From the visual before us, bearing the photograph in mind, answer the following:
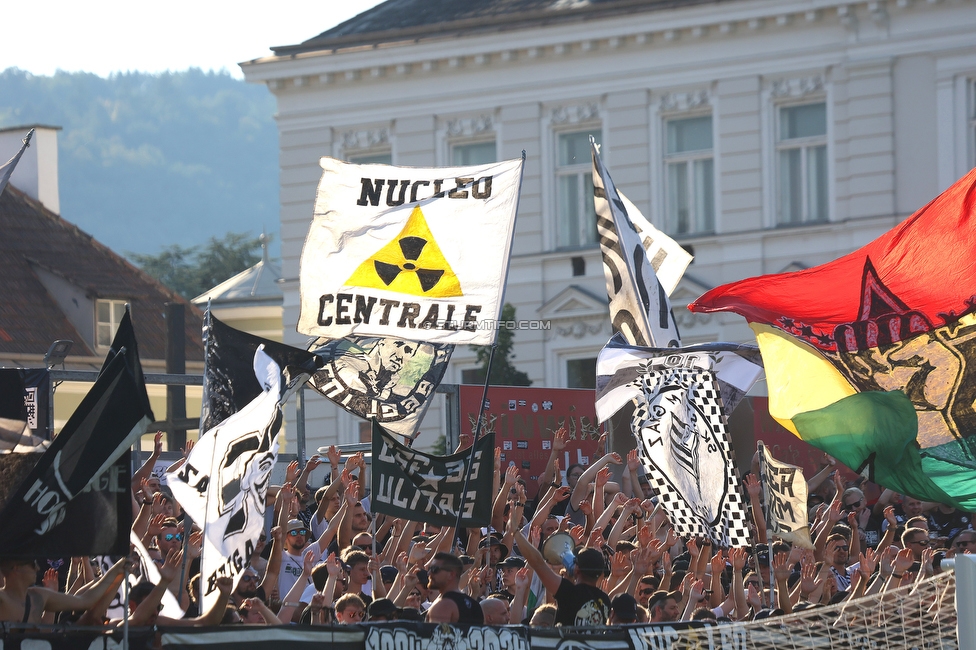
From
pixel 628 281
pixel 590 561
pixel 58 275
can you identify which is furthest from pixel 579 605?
pixel 58 275

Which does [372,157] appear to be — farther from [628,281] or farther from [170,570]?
[170,570]

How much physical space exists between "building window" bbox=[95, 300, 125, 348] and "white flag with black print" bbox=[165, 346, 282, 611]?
25919 mm

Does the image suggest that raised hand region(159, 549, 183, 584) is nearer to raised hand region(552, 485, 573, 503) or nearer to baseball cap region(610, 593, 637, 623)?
baseball cap region(610, 593, 637, 623)

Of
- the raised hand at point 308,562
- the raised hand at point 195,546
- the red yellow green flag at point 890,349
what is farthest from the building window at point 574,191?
the raised hand at point 195,546

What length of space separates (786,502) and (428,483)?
9.07 ft

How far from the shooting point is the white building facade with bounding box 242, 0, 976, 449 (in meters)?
29.8

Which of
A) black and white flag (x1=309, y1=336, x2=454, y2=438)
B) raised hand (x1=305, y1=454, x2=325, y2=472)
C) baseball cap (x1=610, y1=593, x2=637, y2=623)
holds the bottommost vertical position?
baseball cap (x1=610, y1=593, x2=637, y2=623)

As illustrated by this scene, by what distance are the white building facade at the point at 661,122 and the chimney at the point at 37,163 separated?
19.8 feet

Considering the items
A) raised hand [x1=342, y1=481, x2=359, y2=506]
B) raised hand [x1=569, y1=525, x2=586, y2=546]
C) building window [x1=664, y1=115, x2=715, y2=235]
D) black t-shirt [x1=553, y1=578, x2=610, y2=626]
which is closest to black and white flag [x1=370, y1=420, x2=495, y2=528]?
raised hand [x1=342, y1=481, x2=359, y2=506]

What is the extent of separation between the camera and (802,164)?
31.1 meters

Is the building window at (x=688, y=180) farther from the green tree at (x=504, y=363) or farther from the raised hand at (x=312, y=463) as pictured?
the raised hand at (x=312, y=463)

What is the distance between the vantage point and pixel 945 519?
17.6 metres

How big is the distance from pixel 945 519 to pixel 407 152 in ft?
58.3

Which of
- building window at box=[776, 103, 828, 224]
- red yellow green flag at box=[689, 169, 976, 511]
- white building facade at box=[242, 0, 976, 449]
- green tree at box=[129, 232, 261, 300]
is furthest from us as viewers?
green tree at box=[129, 232, 261, 300]
